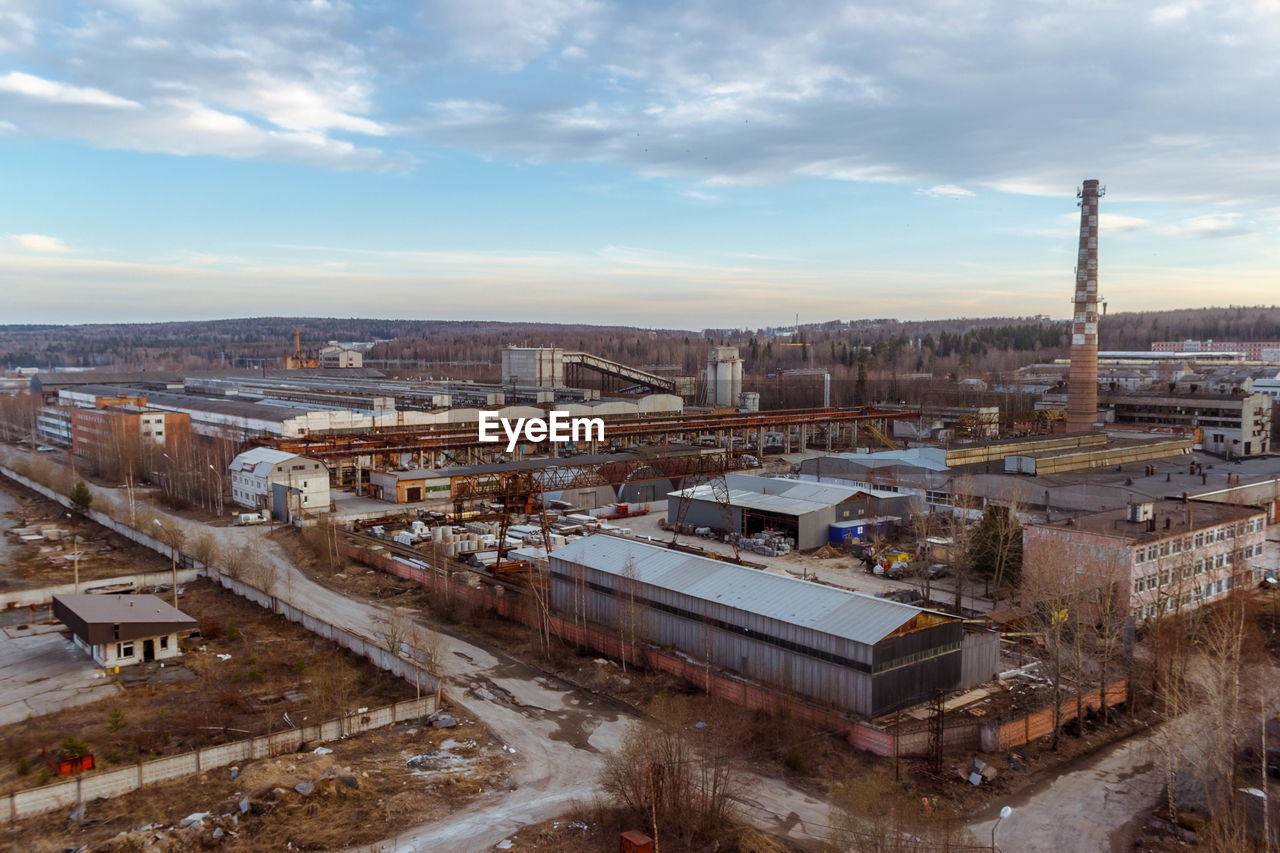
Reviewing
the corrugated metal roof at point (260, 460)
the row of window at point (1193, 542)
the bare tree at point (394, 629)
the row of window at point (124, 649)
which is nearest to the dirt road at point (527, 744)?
the bare tree at point (394, 629)

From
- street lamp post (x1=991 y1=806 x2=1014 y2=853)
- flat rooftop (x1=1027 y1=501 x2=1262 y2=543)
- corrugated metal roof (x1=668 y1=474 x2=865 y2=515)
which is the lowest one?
street lamp post (x1=991 y1=806 x2=1014 y2=853)

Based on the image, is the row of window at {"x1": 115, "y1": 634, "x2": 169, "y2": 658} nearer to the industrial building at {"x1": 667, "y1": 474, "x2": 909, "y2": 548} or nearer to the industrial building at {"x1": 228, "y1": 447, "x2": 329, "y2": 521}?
the industrial building at {"x1": 228, "y1": 447, "x2": 329, "y2": 521}

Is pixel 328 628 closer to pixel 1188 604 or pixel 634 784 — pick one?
pixel 634 784

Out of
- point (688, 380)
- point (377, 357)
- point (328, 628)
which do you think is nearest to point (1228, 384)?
point (688, 380)

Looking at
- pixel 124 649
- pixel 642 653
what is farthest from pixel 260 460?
pixel 642 653

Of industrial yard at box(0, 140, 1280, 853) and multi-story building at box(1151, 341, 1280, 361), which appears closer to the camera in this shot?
industrial yard at box(0, 140, 1280, 853)

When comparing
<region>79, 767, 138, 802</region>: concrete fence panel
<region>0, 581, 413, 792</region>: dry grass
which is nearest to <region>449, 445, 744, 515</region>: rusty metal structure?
<region>0, 581, 413, 792</region>: dry grass

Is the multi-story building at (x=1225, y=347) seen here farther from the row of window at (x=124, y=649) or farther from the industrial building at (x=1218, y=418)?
the row of window at (x=124, y=649)
